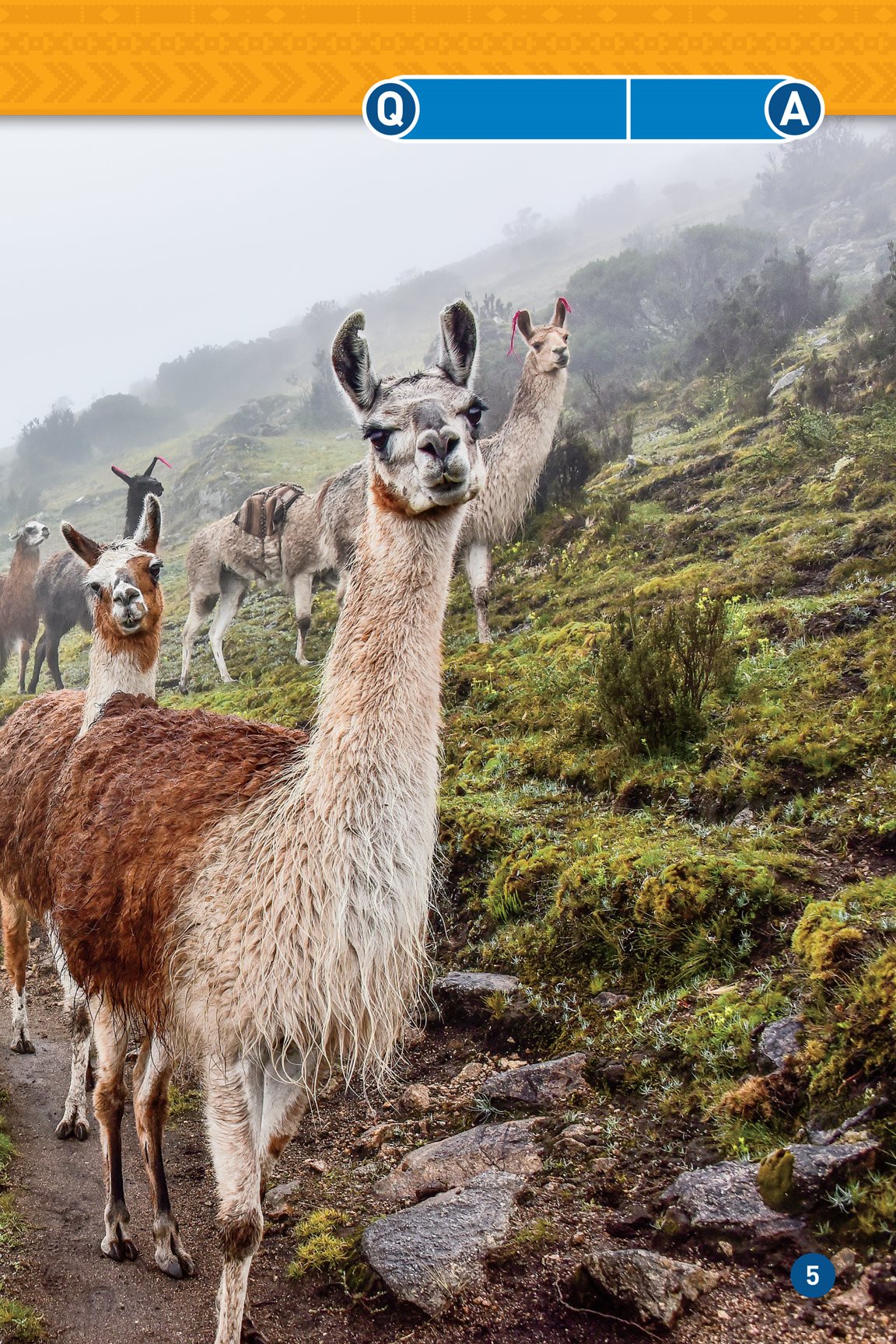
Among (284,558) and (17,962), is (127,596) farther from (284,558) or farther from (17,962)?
(284,558)

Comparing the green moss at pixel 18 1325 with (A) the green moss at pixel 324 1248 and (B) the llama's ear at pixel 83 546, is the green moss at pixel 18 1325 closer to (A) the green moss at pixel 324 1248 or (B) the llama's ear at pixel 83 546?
(A) the green moss at pixel 324 1248

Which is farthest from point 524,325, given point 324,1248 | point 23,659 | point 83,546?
point 324,1248

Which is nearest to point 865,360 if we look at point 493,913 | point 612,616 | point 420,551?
point 612,616

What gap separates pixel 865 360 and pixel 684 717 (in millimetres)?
5145

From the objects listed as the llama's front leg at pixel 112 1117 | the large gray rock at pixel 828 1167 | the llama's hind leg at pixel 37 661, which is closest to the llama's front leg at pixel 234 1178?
the llama's front leg at pixel 112 1117

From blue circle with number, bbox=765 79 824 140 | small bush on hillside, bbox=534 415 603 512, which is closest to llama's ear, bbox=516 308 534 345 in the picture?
small bush on hillside, bbox=534 415 603 512

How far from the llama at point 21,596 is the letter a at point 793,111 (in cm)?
1020

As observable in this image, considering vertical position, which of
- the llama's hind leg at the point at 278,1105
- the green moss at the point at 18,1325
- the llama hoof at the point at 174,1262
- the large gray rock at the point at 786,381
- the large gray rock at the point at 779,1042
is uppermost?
the large gray rock at the point at 786,381

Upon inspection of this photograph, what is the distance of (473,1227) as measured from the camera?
2.60 meters

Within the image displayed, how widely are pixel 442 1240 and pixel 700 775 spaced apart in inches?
97.5

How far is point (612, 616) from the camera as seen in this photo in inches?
251

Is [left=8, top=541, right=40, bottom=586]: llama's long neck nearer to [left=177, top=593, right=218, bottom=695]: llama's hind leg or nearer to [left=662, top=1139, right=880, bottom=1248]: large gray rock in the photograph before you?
[left=177, top=593, right=218, bottom=695]: llama's hind leg

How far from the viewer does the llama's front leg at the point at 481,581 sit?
24.2 feet

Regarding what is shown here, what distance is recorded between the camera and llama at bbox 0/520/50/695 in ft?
36.8
